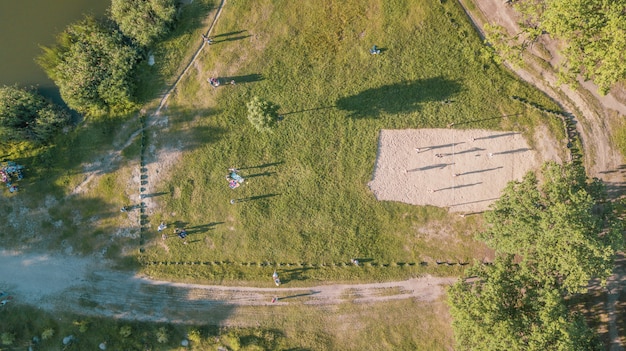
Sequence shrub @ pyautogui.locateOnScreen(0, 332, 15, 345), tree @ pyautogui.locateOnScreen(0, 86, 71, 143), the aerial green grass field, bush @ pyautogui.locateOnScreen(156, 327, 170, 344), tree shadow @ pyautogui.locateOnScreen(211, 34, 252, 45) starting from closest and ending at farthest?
tree @ pyautogui.locateOnScreen(0, 86, 71, 143) < shrub @ pyautogui.locateOnScreen(0, 332, 15, 345) < bush @ pyautogui.locateOnScreen(156, 327, 170, 344) < the aerial green grass field < tree shadow @ pyautogui.locateOnScreen(211, 34, 252, 45)

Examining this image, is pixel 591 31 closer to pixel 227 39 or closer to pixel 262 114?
pixel 262 114

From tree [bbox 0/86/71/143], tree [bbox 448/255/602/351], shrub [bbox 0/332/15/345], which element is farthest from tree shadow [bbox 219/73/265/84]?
shrub [bbox 0/332/15/345]

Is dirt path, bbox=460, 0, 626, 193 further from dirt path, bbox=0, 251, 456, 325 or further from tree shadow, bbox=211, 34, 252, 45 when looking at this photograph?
dirt path, bbox=0, 251, 456, 325

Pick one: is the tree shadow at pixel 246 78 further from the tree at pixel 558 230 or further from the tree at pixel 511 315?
the tree at pixel 511 315

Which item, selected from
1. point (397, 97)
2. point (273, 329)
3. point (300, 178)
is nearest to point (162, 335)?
point (273, 329)

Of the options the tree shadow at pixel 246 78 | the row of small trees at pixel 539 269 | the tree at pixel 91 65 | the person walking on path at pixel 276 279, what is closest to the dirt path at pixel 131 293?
the person walking on path at pixel 276 279

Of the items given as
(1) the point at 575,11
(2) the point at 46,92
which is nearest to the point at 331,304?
(1) the point at 575,11

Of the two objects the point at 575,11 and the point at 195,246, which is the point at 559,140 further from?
the point at 195,246
